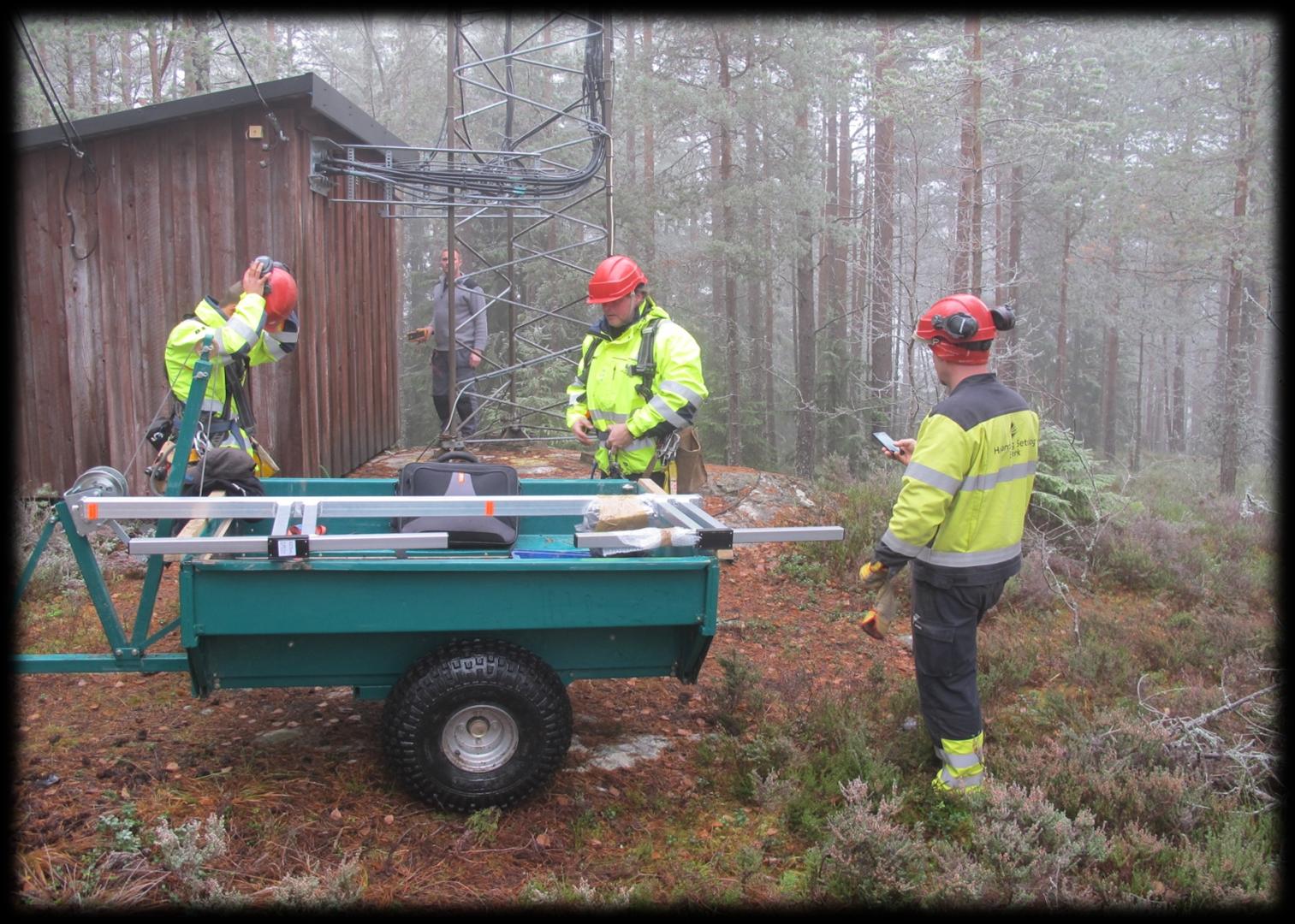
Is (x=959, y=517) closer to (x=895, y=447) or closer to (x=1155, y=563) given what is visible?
(x=895, y=447)

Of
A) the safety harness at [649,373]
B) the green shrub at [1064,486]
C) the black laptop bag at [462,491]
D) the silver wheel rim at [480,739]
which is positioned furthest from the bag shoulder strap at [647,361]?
the green shrub at [1064,486]

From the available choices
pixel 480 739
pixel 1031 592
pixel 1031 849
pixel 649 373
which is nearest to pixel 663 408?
Result: pixel 649 373

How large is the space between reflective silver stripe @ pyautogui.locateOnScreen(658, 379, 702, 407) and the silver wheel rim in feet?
6.81

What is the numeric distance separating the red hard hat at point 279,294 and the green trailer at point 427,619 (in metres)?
1.62

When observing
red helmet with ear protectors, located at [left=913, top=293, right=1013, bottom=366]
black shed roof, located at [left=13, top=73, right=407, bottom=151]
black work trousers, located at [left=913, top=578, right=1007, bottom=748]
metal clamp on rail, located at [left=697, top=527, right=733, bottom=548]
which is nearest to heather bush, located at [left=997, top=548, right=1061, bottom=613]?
black work trousers, located at [left=913, top=578, right=1007, bottom=748]

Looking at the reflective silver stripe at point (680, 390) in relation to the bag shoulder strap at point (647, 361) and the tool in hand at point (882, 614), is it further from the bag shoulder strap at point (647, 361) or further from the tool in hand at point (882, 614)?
the tool in hand at point (882, 614)

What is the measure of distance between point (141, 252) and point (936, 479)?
7146mm

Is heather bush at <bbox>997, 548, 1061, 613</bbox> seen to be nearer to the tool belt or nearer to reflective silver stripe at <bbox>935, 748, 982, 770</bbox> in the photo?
the tool belt

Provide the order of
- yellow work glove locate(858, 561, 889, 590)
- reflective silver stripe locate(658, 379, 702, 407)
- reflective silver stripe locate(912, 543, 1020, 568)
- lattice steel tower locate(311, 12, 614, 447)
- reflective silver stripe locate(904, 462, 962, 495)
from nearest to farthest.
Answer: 1. reflective silver stripe locate(904, 462, 962, 495)
2. reflective silver stripe locate(912, 543, 1020, 568)
3. yellow work glove locate(858, 561, 889, 590)
4. reflective silver stripe locate(658, 379, 702, 407)
5. lattice steel tower locate(311, 12, 614, 447)

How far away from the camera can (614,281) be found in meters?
5.26

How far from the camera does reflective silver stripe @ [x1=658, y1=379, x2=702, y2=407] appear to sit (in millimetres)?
5227

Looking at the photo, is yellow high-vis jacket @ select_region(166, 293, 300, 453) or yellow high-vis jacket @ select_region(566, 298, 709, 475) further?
yellow high-vis jacket @ select_region(566, 298, 709, 475)

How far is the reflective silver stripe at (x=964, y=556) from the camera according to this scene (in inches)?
161

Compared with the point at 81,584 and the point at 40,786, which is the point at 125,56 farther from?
the point at 40,786
